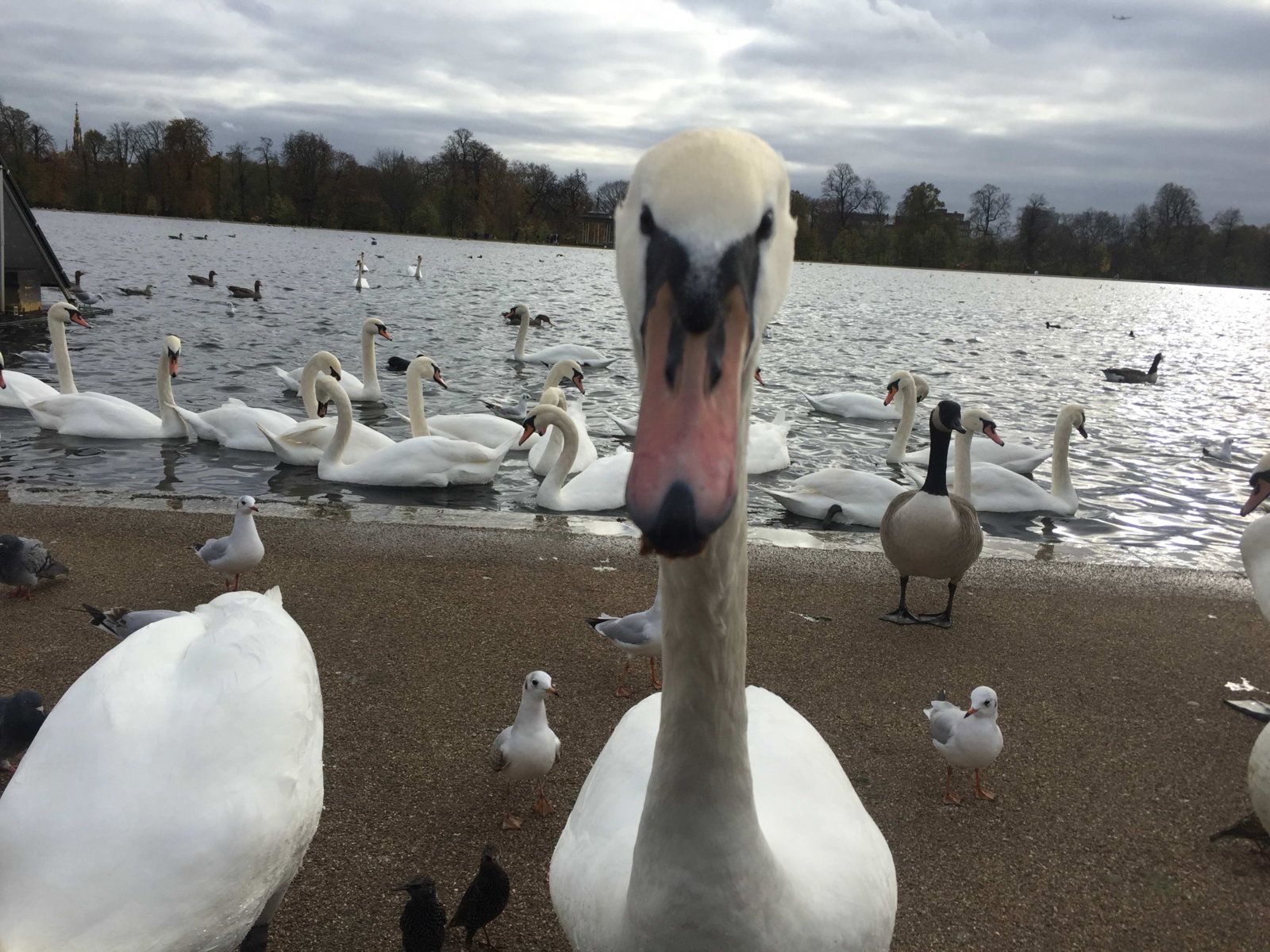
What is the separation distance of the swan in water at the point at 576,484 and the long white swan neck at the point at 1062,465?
420cm

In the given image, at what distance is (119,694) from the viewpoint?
7.57 feet

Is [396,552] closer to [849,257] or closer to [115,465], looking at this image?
[115,465]

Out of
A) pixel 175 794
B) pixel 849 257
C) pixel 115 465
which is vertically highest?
pixel 849 257

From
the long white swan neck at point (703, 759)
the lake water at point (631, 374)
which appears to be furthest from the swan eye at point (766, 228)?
the lake water at point (631, 374)

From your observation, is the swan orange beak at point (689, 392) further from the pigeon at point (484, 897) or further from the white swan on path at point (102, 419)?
the white swan on path at point (102, 419)

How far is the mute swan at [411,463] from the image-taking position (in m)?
8.53

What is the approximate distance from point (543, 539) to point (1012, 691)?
2888mm

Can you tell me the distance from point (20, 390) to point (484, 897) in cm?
1037

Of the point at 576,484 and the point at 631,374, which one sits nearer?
the point at 576,484

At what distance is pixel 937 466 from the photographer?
5.42 meters

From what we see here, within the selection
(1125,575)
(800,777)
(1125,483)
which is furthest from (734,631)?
(1125,483)

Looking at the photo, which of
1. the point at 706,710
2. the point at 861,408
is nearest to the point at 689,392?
the point at 706,710

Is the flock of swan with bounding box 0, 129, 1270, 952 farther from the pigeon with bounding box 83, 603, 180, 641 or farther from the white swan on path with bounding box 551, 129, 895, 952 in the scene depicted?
the pigeon with bounding box 83, 603, 180, 641

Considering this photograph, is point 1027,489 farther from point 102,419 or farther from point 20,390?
point 20,390
